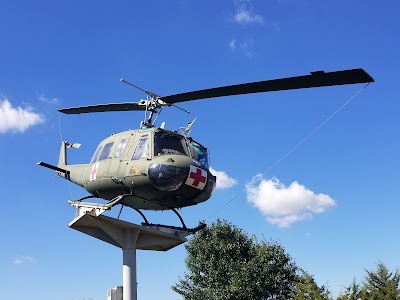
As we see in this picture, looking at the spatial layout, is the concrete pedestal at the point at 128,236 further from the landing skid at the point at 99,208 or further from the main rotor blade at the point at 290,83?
the main rotor blade at the point at 290,83

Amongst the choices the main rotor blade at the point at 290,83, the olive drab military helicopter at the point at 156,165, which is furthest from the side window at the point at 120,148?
the main rotor blade at the point at 290,83

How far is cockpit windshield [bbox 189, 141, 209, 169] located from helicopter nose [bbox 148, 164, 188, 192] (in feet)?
3.87

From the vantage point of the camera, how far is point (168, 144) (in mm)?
14266

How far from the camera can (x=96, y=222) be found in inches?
535

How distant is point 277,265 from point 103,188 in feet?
94.4

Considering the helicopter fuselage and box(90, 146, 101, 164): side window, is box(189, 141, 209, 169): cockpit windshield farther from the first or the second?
box(90, 146, 101, 164): side window

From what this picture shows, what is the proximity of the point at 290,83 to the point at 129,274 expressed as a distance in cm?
674

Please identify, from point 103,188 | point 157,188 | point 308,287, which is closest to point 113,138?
point 103,188

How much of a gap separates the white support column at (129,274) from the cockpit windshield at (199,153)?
3178 millimetres

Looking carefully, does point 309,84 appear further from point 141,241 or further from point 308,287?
point 308,287

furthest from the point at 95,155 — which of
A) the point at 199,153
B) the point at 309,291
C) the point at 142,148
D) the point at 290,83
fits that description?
the point at 309,291

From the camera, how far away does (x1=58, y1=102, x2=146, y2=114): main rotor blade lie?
54.9 ft

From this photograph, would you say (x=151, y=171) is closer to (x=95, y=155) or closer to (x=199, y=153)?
(x=199, y=153)

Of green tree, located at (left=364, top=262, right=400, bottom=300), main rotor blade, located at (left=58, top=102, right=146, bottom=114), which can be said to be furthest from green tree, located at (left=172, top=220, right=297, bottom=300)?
main rotor blade, located at (left=58, top=102, right=146, bottom=114)
